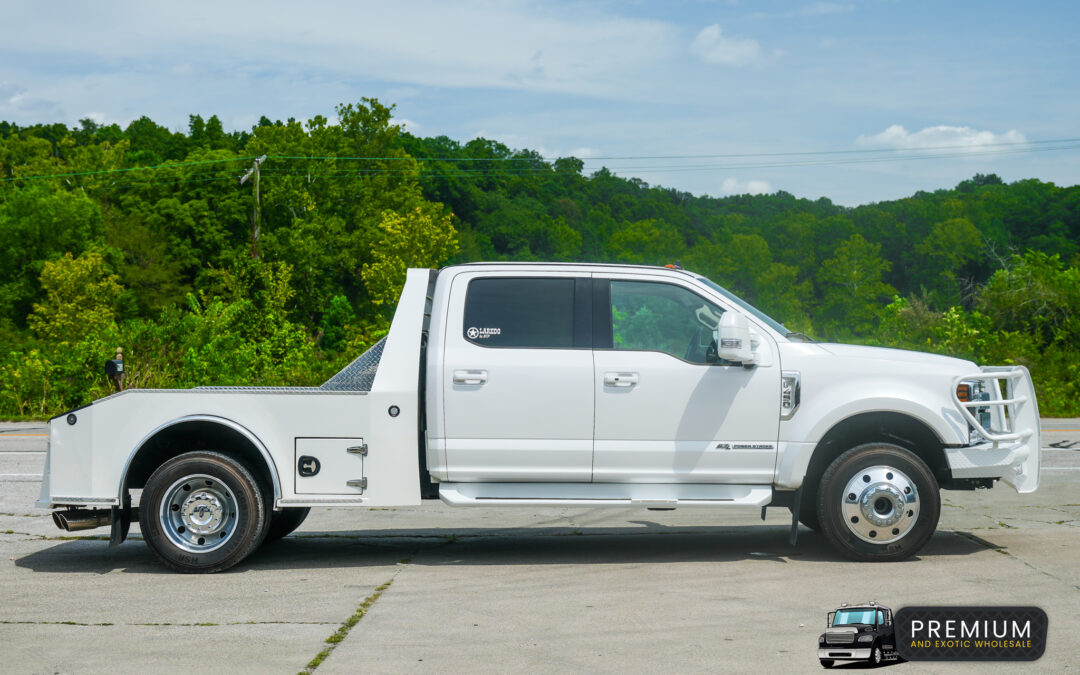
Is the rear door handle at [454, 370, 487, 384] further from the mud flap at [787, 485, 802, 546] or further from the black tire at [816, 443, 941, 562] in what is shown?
the black tire at [816, 443, 941, 562]

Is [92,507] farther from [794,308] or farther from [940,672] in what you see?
[794,308]

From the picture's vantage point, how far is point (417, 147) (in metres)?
116

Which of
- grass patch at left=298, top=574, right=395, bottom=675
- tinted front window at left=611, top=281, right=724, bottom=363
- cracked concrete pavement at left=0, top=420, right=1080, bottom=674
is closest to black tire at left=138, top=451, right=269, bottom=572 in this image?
cracked concrete pavement at left=0, top=420, right=1080, bottom=674

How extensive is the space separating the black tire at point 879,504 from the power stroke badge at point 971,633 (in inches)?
54.2

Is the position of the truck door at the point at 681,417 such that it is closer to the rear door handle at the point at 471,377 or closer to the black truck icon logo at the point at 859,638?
the rear door handle at the point at 471,377

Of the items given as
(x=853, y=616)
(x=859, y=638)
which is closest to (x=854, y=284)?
(x=853, y=616)

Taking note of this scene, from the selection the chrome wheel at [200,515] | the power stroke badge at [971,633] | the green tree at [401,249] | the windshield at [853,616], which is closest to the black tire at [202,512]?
the chrome wheel at [200,515]

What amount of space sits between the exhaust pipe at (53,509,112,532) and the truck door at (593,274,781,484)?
3518 mm

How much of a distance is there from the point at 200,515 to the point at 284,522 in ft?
4.62

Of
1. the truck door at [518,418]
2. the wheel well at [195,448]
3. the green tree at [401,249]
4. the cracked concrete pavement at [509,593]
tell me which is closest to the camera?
the cracked concrete pavement at [509,593]

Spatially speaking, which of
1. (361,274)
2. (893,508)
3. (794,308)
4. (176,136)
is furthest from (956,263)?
(893,508)

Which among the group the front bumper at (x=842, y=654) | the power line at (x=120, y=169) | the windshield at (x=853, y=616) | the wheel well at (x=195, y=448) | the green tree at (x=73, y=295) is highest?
Result: the power line at (x=120, y=169)

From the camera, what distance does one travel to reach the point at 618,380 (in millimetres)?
7770

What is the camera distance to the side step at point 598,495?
771cm
